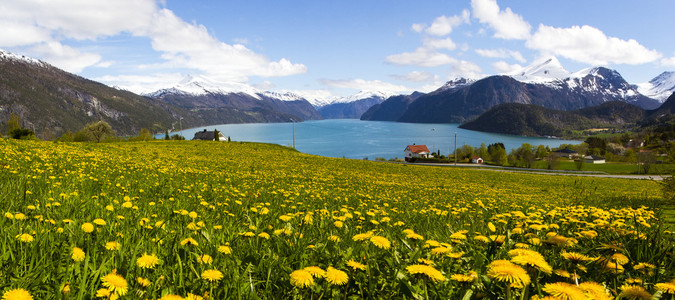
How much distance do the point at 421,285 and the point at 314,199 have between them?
675 centimetres

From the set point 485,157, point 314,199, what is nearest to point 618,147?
point 485,157

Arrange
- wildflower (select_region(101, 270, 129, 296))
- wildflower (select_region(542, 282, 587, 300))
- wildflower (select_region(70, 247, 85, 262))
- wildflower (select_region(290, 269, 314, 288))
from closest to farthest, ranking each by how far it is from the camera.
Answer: wildflower (select_region(542, 282, 587, 300)), wildflower (select_region(101, 270, 129, 296)), wildflower (select_region(290, 269, 314, 288)), wildflower (select_region(70, 247, 85, 262))

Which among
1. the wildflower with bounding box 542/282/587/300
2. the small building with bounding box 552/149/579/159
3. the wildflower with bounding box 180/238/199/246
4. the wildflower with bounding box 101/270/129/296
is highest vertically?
the wildflower with bounding box 542/282/587/300

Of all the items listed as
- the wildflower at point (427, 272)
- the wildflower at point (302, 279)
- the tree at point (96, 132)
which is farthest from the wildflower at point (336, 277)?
the tree at point (96, 132)

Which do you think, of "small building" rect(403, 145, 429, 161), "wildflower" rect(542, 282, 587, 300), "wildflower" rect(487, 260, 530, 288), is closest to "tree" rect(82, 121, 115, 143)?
"small building" rect(403, 145, 429, 161)

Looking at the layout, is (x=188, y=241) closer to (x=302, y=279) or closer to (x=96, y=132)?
(x=302, y=279)

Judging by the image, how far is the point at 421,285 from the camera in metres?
2.08

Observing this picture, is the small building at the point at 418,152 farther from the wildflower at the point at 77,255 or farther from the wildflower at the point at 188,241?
the wildflower at the point at 77,255

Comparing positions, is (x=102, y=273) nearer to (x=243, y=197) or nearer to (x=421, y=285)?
(x=421, y=285)

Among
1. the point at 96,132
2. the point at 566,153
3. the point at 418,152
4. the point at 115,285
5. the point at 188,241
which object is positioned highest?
the point at 96,132

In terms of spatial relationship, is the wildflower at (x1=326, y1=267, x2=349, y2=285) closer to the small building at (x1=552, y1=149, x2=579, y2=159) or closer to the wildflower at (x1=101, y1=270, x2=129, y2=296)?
the wildflower at (x1=101, y1=270, x2=129, y2=296)

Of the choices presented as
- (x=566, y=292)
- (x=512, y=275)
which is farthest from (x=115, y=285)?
(x=566, y=292)

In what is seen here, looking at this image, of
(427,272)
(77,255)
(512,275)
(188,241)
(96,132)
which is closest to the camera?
(512,275)

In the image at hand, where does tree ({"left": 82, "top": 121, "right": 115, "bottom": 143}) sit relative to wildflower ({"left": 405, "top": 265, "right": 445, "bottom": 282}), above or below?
above
